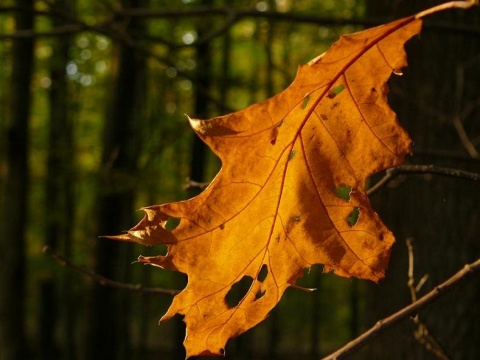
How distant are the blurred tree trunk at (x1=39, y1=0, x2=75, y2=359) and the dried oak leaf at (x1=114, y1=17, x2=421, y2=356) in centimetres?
758

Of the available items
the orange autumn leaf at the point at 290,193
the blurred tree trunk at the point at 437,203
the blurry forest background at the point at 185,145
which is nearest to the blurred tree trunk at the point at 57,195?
the blurry forest background at the point at 185,145

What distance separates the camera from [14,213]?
511 centimetres

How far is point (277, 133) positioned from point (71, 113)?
1203 cm

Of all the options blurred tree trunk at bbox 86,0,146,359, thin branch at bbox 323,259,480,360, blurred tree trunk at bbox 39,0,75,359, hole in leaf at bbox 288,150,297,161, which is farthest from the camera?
blurred tree trunk at bbox 39,0,75,359

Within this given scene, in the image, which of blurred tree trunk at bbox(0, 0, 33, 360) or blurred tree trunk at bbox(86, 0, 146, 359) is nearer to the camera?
blurred tree trunk at bbox(0, 0, 33, 360)

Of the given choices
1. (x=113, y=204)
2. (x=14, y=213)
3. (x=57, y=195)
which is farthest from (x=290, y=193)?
(x=57, y=195)

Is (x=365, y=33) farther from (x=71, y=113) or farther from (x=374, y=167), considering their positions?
(x=71, y=113)

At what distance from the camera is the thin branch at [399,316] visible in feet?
2.79

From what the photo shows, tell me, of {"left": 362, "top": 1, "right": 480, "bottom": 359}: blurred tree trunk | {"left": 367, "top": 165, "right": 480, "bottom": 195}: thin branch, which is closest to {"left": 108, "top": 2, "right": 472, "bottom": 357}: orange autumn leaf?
{"left": 367, "top": 165, "right": 480, "bottom": 195}: thin branch

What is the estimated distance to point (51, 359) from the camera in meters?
12.4

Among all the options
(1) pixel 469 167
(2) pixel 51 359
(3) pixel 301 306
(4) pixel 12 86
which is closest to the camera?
(1) pixel 469 167

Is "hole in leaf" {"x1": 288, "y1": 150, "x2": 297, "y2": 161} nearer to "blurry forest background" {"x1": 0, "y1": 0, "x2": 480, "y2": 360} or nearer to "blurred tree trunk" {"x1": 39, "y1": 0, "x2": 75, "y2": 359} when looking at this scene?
"blurry forest background" {"x1": 0, "y1": 0, "x2": 480, "y2": 360}

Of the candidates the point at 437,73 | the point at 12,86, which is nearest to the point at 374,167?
the point at 437,73

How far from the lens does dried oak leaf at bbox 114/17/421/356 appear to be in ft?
3.08
